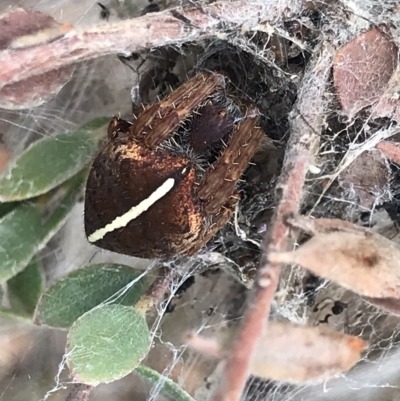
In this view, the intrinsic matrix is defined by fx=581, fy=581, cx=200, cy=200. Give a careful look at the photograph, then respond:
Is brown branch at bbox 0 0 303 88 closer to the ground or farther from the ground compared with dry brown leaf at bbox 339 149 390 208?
farther from the ground

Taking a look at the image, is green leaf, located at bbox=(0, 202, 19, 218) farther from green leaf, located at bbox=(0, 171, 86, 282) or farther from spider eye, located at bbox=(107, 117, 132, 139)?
spider eye, located at bbox=(107, 117, 132, 139)

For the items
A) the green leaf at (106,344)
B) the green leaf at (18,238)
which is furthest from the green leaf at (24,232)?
the green leaf at (106,344)

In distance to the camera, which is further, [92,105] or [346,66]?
[92,105]

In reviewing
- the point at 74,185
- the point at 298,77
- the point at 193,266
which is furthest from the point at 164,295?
the point at 298,77

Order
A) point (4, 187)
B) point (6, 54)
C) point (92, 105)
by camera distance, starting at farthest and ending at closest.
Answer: point (92, 105), point (4, 187), point (6, 54)

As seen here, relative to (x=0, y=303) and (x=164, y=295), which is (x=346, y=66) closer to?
(x=164, y=295)

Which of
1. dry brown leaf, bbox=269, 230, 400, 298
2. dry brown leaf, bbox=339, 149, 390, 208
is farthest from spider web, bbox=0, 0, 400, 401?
dry brown leaf, bbox=269, 230, 400, 298

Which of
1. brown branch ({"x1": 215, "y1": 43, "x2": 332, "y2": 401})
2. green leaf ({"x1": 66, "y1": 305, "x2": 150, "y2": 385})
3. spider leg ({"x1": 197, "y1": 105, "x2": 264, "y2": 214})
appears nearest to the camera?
brown branch ({"x1": 215, "y1": 43, "x2": 332, "y2": 401})
